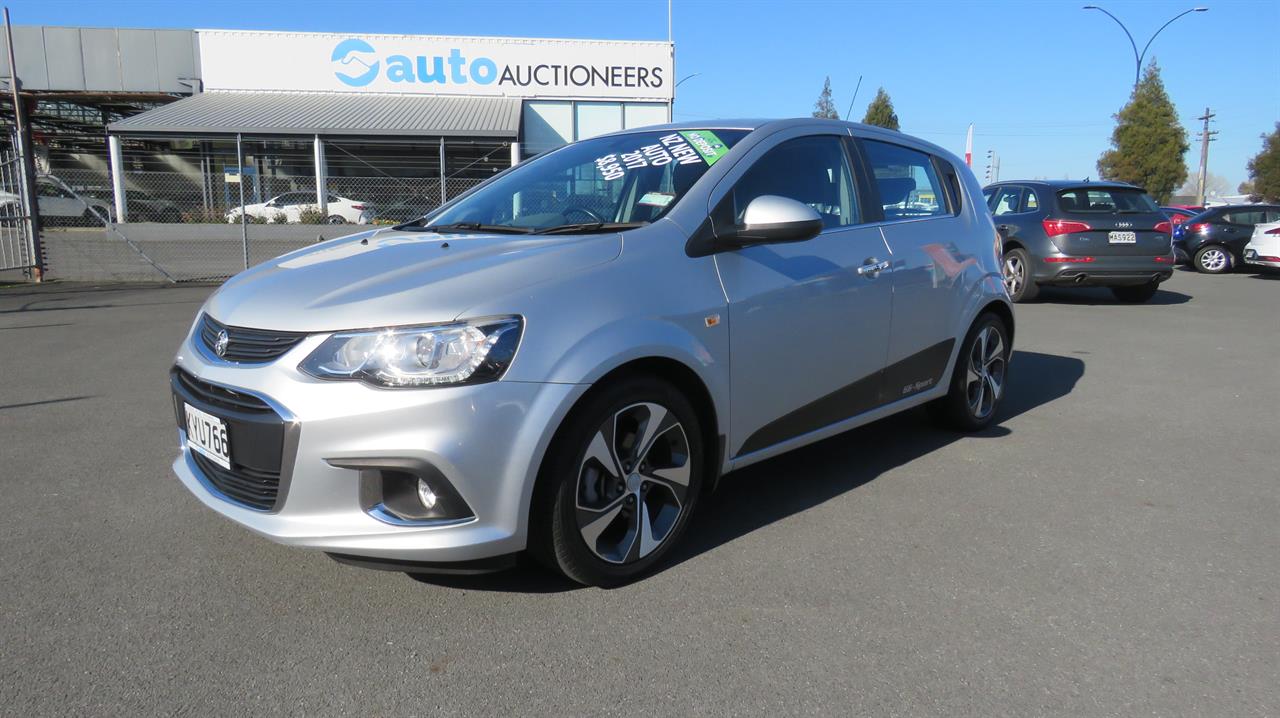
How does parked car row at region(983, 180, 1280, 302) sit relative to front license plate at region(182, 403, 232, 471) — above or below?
above

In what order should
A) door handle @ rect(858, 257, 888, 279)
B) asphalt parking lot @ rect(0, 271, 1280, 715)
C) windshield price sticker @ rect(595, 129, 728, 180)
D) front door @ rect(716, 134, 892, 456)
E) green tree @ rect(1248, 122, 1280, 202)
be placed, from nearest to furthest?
asphalt parking lot @ rect(0, 271, 1280, 715), front door @ rect(716, 134, 892, 456), windshield price sticker @ rect(595, 129, 728, 180), door handle @ rect(858, 257, 888, 279), green tree @ rect(1248, 122, 1280, 202)

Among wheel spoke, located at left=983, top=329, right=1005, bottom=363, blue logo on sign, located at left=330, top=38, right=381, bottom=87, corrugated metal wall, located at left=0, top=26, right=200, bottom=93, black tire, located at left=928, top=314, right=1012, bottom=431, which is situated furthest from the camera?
corrugated metal wall, located at left=0, top=26, right=200, bottom=93

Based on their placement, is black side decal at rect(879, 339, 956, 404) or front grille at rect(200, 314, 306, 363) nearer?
front grille at rect(200, 314, 306, 363)

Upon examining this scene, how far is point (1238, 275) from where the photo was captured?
1762cm

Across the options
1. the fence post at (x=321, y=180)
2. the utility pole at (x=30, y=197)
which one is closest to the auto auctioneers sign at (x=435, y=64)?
the fence post at (x=321, y=180)

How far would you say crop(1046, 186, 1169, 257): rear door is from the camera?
35.8ft

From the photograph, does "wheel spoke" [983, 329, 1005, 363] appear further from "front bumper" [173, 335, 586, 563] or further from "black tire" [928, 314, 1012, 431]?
"front bumper" [173, 335, 586, 563]

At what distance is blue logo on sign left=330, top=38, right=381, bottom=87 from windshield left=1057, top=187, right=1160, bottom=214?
23.4 metres

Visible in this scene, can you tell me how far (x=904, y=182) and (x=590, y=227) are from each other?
2000 millimetres

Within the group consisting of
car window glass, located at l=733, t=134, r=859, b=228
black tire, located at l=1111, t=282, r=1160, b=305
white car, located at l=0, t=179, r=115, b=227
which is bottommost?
black tire, located at l=1111, t=282, r=1160, b=305

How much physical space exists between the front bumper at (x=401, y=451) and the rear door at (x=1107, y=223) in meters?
9.95

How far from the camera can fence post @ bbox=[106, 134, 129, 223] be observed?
17688mm

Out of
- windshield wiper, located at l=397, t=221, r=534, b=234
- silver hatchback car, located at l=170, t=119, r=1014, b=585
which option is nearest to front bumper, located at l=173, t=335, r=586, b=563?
silver hatchback car, located at l=170, t=119, r=1014, b=585

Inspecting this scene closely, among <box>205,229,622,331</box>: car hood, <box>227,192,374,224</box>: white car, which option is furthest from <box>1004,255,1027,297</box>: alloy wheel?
<box>227,192,374,224</box>: white car
